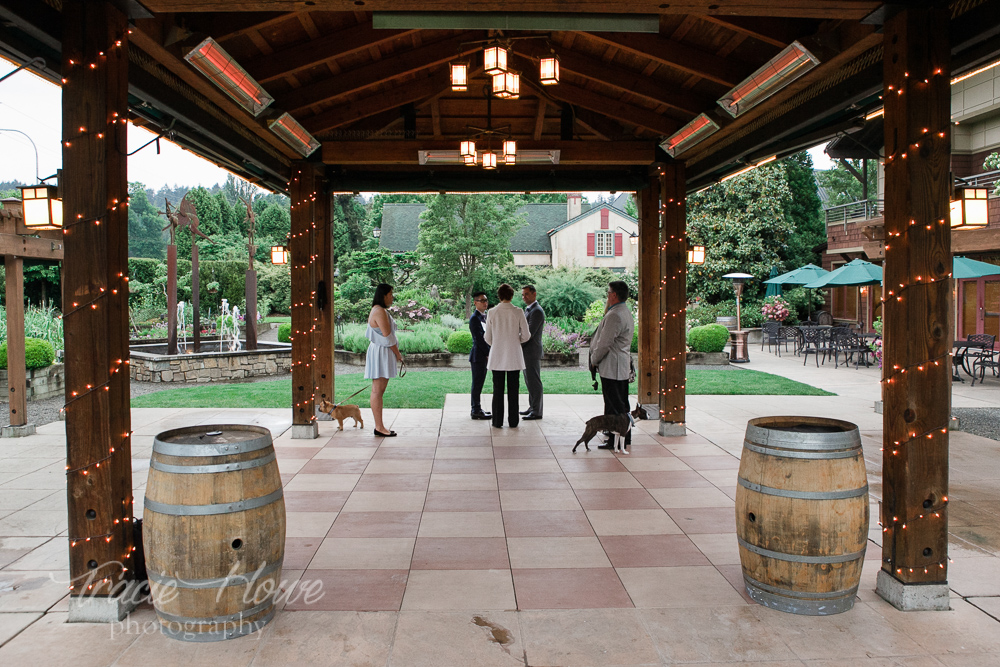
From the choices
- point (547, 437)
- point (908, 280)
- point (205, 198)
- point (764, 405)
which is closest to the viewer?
point (908, 280)

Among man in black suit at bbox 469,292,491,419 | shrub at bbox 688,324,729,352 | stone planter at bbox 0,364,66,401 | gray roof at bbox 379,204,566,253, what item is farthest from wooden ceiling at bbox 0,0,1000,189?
gray roof at bbox 379,204,566,253

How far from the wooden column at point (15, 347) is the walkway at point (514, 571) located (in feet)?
1.80

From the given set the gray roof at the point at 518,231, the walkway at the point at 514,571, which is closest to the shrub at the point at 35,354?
the walkway at the point at 514,571

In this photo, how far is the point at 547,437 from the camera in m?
7.28

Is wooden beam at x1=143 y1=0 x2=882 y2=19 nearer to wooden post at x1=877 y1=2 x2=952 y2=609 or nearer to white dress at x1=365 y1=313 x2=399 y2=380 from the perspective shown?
wooden post at x1=877 y1=2 x2=952 y2=609

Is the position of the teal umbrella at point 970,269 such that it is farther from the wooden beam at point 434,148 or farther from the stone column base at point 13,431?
the stone column base at point 13,431

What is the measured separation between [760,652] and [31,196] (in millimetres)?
6039

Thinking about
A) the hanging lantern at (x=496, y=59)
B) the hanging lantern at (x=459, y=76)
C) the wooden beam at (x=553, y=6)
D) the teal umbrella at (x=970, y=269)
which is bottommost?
the teal umbrella at (x=970, y=269)

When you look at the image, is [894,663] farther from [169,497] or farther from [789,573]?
[169,497]

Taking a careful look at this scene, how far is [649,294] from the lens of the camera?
8.38 meters

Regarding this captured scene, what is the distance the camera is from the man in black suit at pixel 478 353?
27.3ft

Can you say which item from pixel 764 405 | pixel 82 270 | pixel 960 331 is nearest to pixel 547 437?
pixel 764 405

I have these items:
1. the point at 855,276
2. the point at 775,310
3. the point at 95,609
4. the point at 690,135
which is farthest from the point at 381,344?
the point at 775,310

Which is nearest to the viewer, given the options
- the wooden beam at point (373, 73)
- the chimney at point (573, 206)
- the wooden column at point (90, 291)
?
the wooden column at point (90, 291)
